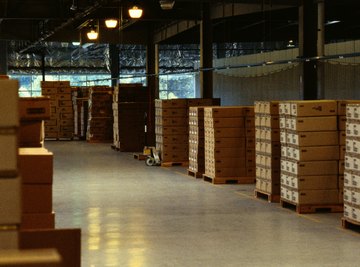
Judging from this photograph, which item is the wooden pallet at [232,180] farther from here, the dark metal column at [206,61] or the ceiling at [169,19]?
the dark metal column at [206,61]

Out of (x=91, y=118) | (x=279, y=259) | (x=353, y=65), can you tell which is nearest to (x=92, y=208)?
(x=279, y=259)

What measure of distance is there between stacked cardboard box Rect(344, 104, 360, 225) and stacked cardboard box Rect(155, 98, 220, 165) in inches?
422

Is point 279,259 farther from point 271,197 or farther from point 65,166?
point 65,166

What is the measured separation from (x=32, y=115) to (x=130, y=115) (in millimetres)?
20335

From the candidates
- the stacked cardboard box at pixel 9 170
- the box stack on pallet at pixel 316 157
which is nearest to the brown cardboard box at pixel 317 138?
the box stack on pallet at pixel 316 157

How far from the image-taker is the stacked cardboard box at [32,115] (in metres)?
7.68

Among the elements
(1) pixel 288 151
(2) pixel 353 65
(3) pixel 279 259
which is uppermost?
(2) pixel 353 65

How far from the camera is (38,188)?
270 inches

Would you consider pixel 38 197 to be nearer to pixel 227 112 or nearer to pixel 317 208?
pixel 317 208

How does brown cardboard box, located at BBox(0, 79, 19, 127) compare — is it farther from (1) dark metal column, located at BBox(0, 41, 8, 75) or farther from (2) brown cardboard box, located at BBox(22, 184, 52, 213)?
(1) dark metal column, located at BBox(0, 41, 8, 75)

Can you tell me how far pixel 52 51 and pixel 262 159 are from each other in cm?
3160

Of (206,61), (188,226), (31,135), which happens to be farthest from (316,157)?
(206,61)

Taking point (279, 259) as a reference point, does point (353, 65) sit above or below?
above

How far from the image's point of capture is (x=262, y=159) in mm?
15281
